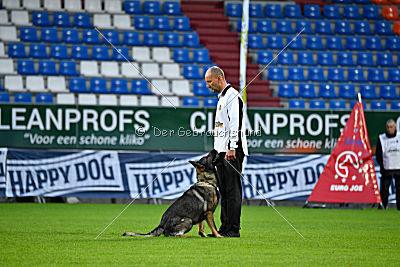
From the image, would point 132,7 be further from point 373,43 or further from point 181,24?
point 373,43

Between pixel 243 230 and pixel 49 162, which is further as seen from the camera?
pixel 49 162

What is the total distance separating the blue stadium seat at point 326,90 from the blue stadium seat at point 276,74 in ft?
4.02

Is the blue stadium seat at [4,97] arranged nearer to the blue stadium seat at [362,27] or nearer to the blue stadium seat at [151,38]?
the blue stadium seat at [151,38]

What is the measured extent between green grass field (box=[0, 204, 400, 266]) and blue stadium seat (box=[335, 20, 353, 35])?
527 inches

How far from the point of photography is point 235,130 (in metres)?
8.70

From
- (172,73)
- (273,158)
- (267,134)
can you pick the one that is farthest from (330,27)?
(273,158)

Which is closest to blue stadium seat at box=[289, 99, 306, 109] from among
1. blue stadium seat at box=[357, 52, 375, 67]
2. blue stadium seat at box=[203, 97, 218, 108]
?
blue stadium seat at box=[203, 97, 218, 108]

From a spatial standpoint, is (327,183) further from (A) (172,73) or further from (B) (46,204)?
(A) (172,73)

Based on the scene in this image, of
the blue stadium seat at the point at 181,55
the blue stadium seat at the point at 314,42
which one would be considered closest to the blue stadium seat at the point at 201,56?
the blue stadium seat at the point at 181,55

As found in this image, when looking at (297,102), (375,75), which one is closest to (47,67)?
(297,102)

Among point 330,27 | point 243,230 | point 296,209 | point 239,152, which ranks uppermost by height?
point 330,27

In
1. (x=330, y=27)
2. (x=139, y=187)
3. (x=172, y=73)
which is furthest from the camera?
(x=330, y=27)

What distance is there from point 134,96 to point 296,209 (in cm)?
706

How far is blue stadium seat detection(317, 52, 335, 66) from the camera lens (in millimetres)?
24422
